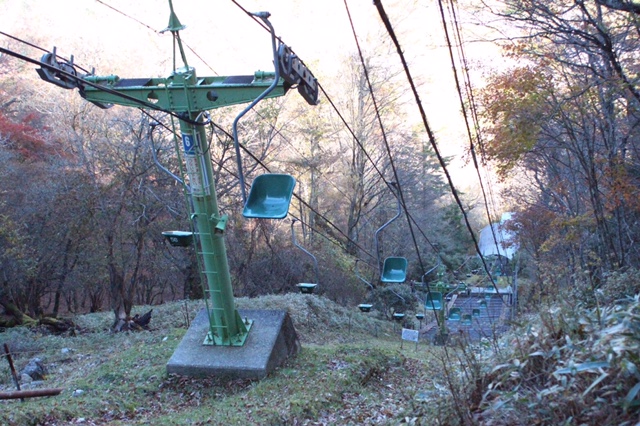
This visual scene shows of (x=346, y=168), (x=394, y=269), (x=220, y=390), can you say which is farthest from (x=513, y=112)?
(x=346, y=168)

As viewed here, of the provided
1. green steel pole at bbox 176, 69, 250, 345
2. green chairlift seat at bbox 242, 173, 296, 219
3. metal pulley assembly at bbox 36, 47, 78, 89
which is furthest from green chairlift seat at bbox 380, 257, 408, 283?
metal pulley assembly at bbox 36, 47, 78, 89

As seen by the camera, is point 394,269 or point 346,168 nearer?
point 394,269

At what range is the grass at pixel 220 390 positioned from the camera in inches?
274

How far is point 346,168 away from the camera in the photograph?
3275 cm

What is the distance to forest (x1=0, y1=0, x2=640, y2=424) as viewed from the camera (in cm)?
1261

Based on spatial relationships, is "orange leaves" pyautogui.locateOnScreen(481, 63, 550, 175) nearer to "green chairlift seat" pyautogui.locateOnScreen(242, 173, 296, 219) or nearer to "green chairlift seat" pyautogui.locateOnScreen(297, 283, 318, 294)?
"green chairlift seat" pyautogui.locateOnScreen(297, 283, 318, 294)

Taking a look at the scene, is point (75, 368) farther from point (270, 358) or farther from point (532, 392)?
point (532, 392)

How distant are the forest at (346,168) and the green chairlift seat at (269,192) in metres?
1.31

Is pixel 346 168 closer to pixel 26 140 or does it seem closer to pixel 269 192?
pixel 26 140

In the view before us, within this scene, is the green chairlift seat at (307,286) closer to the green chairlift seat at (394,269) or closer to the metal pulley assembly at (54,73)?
the green chairlift seat at (394,269)

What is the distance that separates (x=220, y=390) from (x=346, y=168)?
24697mm

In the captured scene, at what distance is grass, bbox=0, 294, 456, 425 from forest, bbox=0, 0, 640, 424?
1976 mm

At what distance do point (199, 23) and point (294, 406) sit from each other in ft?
81.6

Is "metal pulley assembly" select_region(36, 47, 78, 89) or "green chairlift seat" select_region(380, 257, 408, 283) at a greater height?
"metal pulley assembly" select_region(36, 47, 78, 89)
